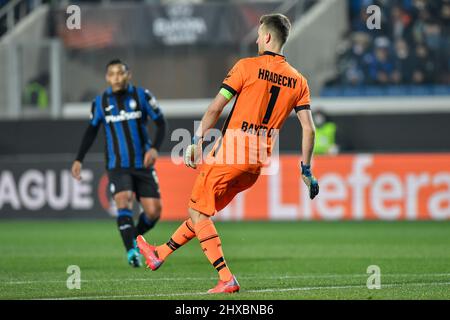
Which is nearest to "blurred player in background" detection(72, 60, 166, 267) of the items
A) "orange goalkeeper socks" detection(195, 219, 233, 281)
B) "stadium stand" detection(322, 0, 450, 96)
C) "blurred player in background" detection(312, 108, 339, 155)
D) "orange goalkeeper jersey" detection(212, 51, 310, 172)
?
"orange goalkeeper socks" detection(195, 219, 233, 281)

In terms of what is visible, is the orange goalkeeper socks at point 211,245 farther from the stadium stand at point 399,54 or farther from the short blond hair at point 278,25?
the stadium stand at point 399,54

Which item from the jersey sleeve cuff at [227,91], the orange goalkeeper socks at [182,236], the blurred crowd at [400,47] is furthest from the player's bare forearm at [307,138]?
the blurred crowd at [400,47]

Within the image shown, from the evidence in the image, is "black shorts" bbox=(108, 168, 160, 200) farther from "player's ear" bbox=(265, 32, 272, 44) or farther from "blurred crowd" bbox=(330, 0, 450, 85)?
"blurred crowd" bbox=(330, 0, 450, 85)

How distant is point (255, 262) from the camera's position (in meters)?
11.2

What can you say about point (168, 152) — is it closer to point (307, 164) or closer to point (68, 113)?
point (68, 113)

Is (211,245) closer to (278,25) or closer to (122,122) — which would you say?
(278,25)

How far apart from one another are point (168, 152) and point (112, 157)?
9907mm

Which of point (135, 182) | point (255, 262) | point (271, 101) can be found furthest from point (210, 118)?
point (255, 262)

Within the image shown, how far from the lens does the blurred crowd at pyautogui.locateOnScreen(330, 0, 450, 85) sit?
2162cm

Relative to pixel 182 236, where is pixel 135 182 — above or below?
above

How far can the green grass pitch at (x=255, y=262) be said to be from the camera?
8.20 m

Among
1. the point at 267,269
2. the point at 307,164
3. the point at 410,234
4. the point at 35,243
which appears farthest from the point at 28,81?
the point at 307,164

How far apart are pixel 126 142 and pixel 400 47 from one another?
40.5 ft

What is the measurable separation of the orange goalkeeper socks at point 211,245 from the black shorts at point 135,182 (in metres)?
2.72
